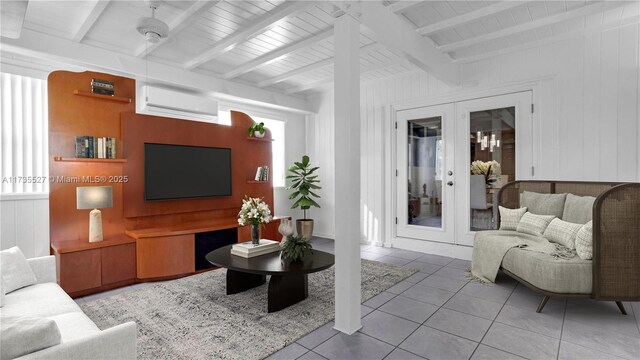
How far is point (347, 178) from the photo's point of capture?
2.44 meters

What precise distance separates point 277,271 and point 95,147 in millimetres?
2673

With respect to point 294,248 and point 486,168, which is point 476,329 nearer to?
point 294,248

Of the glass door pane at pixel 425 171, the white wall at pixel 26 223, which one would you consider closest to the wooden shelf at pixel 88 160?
the white wall at pixel 26 223

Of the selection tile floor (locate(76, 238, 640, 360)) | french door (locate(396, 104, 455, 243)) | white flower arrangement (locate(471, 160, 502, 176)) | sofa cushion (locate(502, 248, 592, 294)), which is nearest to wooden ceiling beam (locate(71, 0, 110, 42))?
tile floor (locate(76, 238, 640, 360))

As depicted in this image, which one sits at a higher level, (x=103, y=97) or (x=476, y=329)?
(x=103, y=97)

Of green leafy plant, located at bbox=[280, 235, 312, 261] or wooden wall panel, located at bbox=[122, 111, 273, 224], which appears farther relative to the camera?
wooden wall panel, located at bbox=[122, 111, 273, 224]

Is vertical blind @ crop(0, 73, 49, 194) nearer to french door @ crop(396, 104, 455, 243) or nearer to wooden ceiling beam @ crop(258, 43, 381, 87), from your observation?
wooden ceiling beam @ crop(258, 43, 381, 87)

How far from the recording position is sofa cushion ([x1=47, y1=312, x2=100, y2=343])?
1.66 m

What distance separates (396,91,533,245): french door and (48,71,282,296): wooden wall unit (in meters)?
Result: 2.71

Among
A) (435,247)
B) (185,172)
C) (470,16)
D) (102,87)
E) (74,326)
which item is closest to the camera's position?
(74,326)

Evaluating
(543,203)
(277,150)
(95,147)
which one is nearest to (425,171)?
(543,203)

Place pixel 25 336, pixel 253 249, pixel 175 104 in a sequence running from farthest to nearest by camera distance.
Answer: pixel 175 104 → pixel 253 249 → pixel 25 336

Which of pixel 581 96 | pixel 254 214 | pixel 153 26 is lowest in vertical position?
pixel 254 214

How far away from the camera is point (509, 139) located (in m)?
4.24
